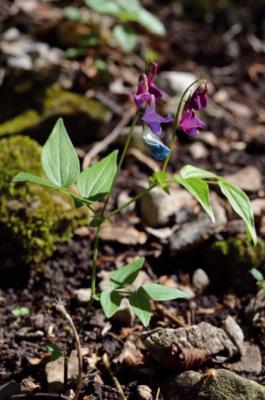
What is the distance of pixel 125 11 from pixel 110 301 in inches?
96.9

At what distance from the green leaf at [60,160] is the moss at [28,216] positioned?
645 mm

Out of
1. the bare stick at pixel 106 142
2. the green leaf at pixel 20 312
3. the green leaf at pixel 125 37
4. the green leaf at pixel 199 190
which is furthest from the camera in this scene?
the green leaf at pixel 125 37

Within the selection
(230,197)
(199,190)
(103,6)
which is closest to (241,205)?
(230,197)

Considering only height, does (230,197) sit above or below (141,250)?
above

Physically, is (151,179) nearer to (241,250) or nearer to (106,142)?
(241,250)

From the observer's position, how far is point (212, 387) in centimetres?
207

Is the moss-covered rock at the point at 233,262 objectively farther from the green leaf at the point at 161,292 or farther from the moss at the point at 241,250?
the green leaf at the point at 161,292

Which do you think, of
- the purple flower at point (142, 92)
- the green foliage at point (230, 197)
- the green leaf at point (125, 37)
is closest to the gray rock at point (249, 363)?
the green foliage at point (230, 197)

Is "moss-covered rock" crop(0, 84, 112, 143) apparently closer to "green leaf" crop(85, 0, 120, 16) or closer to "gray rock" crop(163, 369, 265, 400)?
"green leaf" crop(85, 0, 120, 16)

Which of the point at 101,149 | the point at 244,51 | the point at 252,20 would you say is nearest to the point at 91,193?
the point at 101,149

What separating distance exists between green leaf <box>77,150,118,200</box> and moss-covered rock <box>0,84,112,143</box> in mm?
1231

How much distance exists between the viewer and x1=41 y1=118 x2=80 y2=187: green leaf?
2116 mm

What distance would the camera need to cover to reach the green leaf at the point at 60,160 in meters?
2.12

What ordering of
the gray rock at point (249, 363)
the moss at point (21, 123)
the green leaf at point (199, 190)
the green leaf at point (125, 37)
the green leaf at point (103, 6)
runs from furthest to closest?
the green leaf at point (125, 37) < the green leaf at point (103, 6) < the moss at point (21, 123) < the gray rock at point (249, 363) < the green leaf at point (199, 190)
